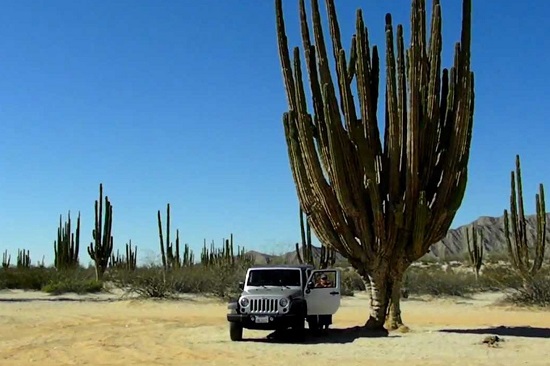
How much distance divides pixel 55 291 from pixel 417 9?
2224 cm

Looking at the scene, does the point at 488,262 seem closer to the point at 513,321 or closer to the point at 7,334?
the point at 513,321

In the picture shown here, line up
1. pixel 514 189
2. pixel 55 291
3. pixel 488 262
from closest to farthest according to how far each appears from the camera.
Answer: pixel 514 189, pixel 55 291, pixel 488 262

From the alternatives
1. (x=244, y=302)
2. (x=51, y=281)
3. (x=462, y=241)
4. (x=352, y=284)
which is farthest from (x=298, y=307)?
(x=462, y=241)

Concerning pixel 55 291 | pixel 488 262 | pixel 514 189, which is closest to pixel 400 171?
pixel 514 189

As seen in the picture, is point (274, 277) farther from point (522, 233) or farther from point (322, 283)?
point (522, 233)

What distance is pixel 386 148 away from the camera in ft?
48.4

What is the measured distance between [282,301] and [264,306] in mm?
380

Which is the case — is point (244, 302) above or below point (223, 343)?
above

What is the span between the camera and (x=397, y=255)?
578 inches

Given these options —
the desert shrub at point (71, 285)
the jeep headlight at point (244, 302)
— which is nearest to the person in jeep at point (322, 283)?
the jeep headlight at point (244, 302)

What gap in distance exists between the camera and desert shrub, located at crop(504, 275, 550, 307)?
2312 cm

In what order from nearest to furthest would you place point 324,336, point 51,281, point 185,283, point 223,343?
1. point 223,343
2. point 324,336
3. point 185,283
4. point 51,281

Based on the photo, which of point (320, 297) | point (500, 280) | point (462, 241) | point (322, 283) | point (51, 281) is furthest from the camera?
point (462, 241)

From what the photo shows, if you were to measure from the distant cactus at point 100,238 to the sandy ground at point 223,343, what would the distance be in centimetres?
1062
